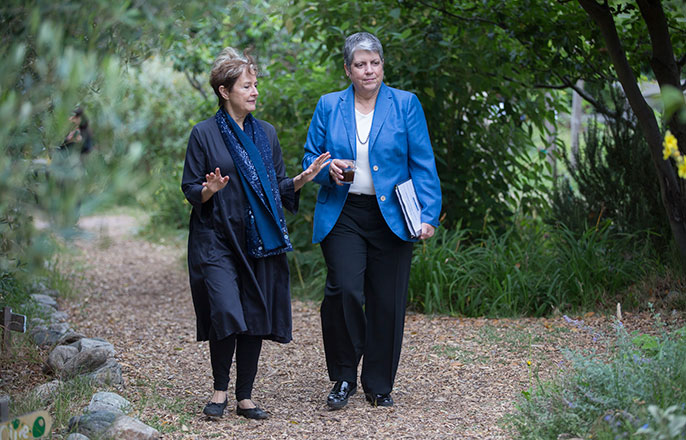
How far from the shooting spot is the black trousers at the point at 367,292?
3961mm

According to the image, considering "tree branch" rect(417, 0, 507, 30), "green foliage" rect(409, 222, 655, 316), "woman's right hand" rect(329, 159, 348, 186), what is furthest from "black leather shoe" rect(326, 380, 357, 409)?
"tree branch" rect(417, 0, 507, 30)

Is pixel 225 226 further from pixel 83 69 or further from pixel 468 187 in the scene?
pixel 468 187

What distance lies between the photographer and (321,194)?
4.03m

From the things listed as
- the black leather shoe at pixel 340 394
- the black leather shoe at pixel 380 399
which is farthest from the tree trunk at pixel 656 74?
the black leather shoe at pixel 340 394

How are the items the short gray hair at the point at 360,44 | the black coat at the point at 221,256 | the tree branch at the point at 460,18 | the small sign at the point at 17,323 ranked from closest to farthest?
the black coat at the point at 221,256 → the short gray hair at the point at 360,44 → the small sign at the point at 17,323 → the tree branch at the point at 460,18

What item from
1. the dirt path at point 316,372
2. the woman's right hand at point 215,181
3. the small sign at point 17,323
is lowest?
the dirt path at point 316,372

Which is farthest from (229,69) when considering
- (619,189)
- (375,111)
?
(619,189)

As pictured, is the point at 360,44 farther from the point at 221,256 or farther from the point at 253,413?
the point at 253,413

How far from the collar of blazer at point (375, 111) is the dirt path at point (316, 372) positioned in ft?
4.38

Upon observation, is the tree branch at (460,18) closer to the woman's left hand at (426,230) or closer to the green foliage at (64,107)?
the woman's left hand at (426,230)

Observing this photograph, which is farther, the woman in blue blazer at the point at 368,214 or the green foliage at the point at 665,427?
the woman in blue blazer at the point at 368,214

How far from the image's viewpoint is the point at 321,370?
4.87 meters

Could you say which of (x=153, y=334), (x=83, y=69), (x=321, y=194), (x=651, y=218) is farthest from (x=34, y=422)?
(x=651, y=218)

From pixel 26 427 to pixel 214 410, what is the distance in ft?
3.95
